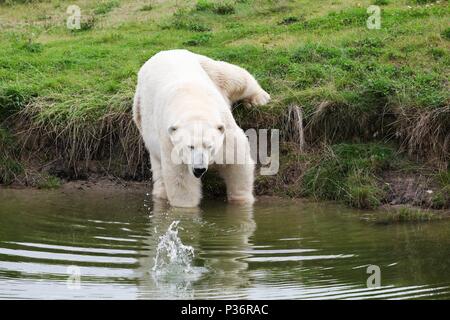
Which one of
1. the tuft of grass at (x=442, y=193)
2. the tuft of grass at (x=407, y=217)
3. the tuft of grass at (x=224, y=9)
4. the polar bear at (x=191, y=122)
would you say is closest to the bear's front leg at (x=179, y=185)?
the polar bear at (x=191, y=122)

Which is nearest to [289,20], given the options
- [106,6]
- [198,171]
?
[106,6]

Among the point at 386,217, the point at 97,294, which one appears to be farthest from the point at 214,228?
the point at 97,294

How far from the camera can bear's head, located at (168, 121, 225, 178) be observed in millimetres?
9648

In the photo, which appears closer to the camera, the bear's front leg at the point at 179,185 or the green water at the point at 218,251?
the green water at the point at 218,251

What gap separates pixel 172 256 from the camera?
27.7 feet

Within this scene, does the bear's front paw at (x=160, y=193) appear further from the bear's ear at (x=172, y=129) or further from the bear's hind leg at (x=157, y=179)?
the bear's ear at (x=172, y=129)

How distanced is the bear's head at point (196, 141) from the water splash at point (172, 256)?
782mm

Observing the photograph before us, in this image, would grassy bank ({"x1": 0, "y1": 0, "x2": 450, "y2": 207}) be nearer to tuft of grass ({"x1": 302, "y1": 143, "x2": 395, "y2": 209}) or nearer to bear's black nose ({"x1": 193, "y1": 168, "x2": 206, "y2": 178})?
tuft of grass ({"x1": 302, "y1": 143, "x2": 395, "y2": 209})

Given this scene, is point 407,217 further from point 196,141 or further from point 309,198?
point 196,141

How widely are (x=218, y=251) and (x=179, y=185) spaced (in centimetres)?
203

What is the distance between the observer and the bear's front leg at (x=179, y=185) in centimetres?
1052

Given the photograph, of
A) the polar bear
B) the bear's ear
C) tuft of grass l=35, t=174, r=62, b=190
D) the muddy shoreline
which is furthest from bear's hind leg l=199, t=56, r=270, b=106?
tuft of grass l=35, t=174, r=62, b=190

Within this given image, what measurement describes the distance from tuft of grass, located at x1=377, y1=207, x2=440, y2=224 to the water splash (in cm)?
215

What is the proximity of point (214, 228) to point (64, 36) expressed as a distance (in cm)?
736
